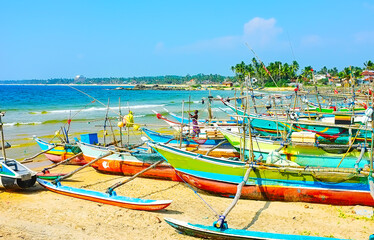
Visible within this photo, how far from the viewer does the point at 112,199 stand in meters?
8.97

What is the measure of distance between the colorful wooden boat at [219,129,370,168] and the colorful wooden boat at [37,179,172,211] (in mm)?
2765

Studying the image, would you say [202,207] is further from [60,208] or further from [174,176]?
[60,208]

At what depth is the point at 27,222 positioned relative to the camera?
8016mm

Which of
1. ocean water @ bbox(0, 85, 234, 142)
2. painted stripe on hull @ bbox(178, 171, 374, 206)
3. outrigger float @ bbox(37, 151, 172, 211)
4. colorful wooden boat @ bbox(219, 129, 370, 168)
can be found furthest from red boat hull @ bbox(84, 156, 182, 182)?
colorful wooden boat @ bbox(219, 129, 370, 168)

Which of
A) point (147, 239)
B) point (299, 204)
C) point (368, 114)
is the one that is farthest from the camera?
point (299, 204)

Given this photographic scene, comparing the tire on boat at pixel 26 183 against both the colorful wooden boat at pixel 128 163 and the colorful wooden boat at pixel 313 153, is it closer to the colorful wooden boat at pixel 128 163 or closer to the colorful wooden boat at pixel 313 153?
the colorful wooden boat at pixel 128 163

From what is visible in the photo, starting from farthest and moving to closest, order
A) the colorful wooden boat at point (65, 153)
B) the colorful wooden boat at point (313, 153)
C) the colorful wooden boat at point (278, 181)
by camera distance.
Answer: the colorful wooden boat at point (65, 153)
the colorful wooden boat at point (313, 153)
the colorful wooden boat at point (278, 181)

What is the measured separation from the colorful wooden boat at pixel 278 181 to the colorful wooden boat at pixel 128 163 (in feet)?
5.23

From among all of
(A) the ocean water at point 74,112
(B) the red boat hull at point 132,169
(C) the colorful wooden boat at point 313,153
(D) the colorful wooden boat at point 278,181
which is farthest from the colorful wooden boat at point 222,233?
(A) the ocean water at point 74,112

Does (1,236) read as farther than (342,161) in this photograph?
No

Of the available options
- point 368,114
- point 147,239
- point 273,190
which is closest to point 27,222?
point 147,239

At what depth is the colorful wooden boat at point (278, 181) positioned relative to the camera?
8398 mm

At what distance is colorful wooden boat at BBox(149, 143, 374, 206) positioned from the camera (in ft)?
27.6

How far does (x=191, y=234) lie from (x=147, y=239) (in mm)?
914
